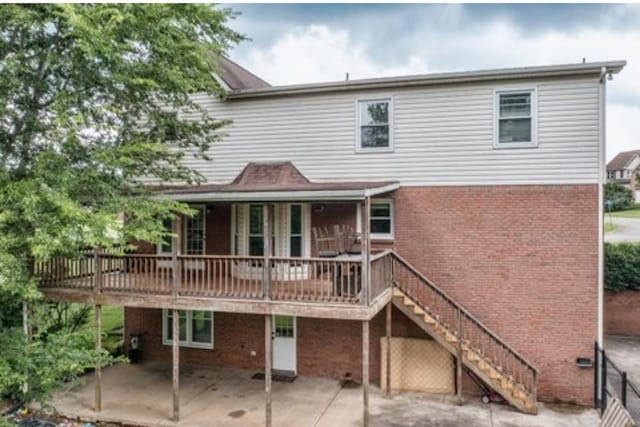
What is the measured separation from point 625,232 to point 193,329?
30.0 meters

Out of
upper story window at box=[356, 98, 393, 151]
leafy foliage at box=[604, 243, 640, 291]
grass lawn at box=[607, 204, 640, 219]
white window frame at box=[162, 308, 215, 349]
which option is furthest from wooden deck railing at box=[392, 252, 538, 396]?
grass lawn at box=[607, 204, 640, 219]

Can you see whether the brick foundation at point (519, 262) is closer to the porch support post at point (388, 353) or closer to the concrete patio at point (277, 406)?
the porch support post at point (388, 353)

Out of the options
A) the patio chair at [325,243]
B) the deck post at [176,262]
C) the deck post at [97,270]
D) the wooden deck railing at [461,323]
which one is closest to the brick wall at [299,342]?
the wooden deck railing at [461,323]

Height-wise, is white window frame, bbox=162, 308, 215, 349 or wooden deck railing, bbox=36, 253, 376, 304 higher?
wooden deck railing, bbox=36, 253, 376, 304

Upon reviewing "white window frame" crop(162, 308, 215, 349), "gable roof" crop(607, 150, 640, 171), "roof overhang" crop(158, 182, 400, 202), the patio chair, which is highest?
"gable roof" crop(607, 150, 640, 171)

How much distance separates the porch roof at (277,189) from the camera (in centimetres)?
958

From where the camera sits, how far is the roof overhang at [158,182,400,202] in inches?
369

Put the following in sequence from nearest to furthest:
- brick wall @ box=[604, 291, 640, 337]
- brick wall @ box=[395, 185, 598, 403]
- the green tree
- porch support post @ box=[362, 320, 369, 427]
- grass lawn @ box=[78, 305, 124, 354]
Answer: the green tree → porch support post @ box=[362, 320, 369, 427] → brick wall @ box=[395, 185, 598, 403] → grass lawn @ box=[78, 305, 124, 354] → brick wall @ box=[604, 291, 640, 337]

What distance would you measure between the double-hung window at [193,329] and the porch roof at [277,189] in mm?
4107

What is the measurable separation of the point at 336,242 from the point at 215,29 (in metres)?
6.61

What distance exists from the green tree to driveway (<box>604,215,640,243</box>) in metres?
25.1

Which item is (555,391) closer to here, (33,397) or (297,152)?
(297,152)

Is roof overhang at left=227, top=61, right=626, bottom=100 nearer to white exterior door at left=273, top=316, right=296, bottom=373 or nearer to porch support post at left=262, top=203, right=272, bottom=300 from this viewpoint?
porch support post at left=262, top=203, right=272, bottom=300

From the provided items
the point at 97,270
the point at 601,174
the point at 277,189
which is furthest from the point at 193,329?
the point at 601,174
